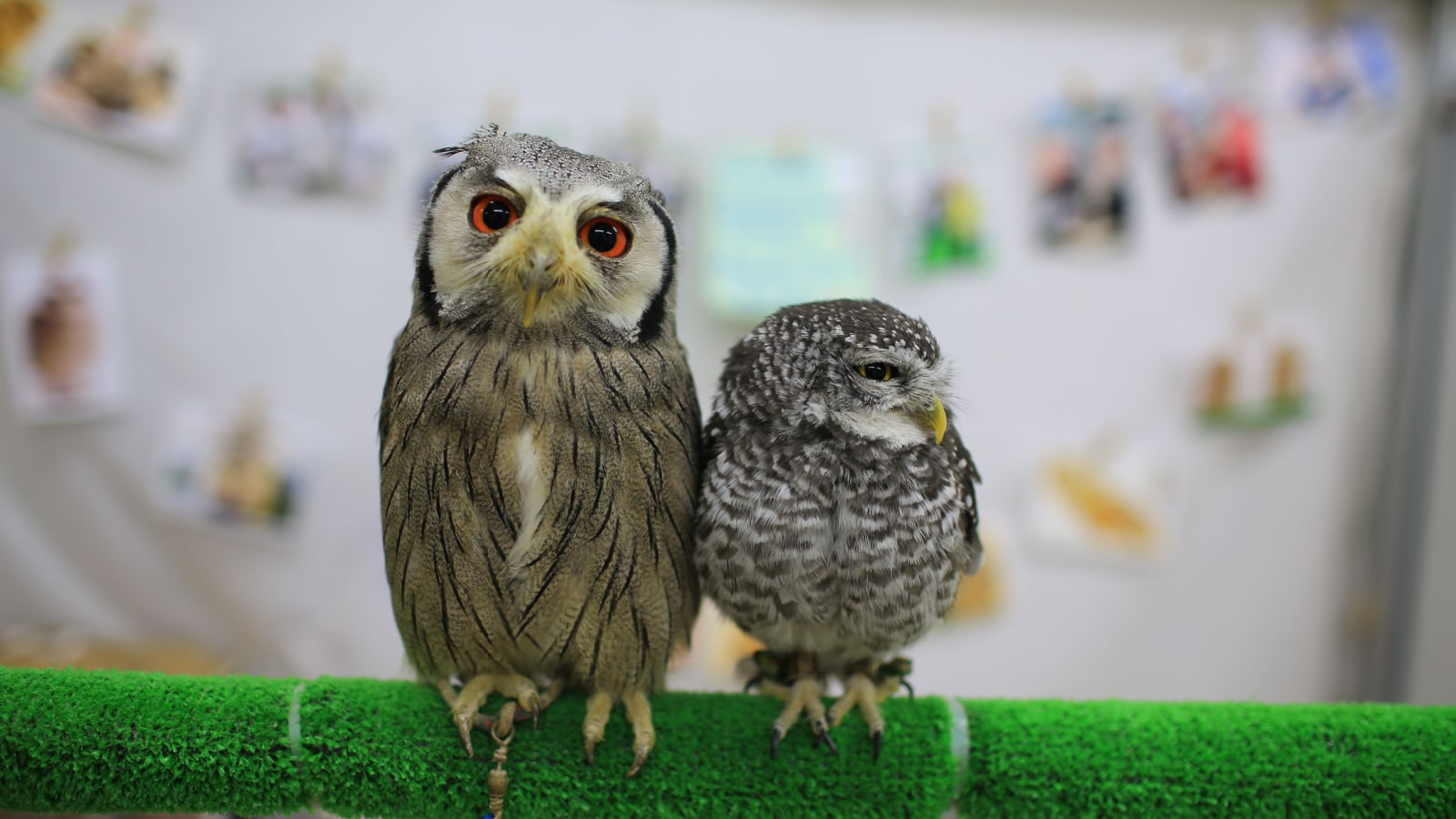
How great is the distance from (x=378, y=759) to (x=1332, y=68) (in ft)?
7.21

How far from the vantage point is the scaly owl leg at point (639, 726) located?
31.4 inches

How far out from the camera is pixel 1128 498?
1.85 m

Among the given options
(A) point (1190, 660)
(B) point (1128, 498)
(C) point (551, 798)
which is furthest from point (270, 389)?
A: (A) point (1190, 660)

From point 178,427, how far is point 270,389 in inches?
7.7

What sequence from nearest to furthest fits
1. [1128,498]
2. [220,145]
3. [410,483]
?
[410,483] < [220,145] < [1128,498]

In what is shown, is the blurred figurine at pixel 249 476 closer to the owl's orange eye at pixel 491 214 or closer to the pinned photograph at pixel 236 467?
the pinned photograph at pixel 236 467

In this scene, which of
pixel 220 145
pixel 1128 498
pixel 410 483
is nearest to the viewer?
pixel 410 483

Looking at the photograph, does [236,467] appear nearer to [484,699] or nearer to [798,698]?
[484,699]

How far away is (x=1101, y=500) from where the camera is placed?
1.85 m

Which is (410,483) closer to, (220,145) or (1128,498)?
(220,145)

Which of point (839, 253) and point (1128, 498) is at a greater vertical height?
point (839, 253)

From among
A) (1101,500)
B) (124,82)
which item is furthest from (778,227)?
(124,82)

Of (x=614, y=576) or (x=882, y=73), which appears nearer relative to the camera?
(x=614, y=576)

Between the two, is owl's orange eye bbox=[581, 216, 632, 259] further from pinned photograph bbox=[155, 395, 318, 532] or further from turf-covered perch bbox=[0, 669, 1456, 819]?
pinned photograph bbox=[155, 395, 318, 532]
